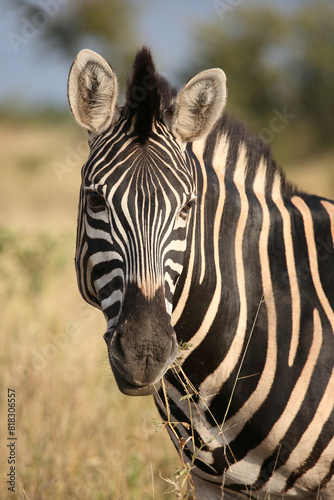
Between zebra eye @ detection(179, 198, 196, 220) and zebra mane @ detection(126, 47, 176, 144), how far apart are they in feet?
1.45

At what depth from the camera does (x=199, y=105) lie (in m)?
3.29

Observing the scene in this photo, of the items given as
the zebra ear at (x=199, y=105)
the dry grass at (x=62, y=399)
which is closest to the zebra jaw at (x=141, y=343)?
the zebra ear at (x=199, y=105)

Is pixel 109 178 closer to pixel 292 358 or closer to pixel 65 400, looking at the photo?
pixel 292 358

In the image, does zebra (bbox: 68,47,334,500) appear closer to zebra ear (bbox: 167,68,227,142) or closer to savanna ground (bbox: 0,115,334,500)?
zebra ear (bbox: 167,68,227,142)

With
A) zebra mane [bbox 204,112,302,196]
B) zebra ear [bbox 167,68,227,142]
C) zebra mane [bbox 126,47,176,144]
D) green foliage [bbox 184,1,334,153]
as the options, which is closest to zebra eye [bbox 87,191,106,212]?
zebra mane [bbox 126,47,176,144]

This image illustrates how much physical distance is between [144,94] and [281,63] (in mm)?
34801

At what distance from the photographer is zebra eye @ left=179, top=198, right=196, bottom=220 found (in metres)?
3.05

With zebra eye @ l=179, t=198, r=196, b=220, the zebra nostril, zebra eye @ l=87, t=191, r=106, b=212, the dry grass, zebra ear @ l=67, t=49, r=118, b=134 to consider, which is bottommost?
the dry grass

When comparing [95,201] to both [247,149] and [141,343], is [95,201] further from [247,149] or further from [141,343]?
[247,149]

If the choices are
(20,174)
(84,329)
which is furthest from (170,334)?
(20,174)

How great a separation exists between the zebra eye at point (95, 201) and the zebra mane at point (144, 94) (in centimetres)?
41

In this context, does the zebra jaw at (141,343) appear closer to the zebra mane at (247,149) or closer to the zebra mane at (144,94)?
the zebra mane at (144,94)

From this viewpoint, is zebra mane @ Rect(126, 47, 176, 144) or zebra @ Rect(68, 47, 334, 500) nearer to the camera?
zebra @ Rect(68, 47, 334, 500)

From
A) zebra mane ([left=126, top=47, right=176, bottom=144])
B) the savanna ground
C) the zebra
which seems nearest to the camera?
the zebra
